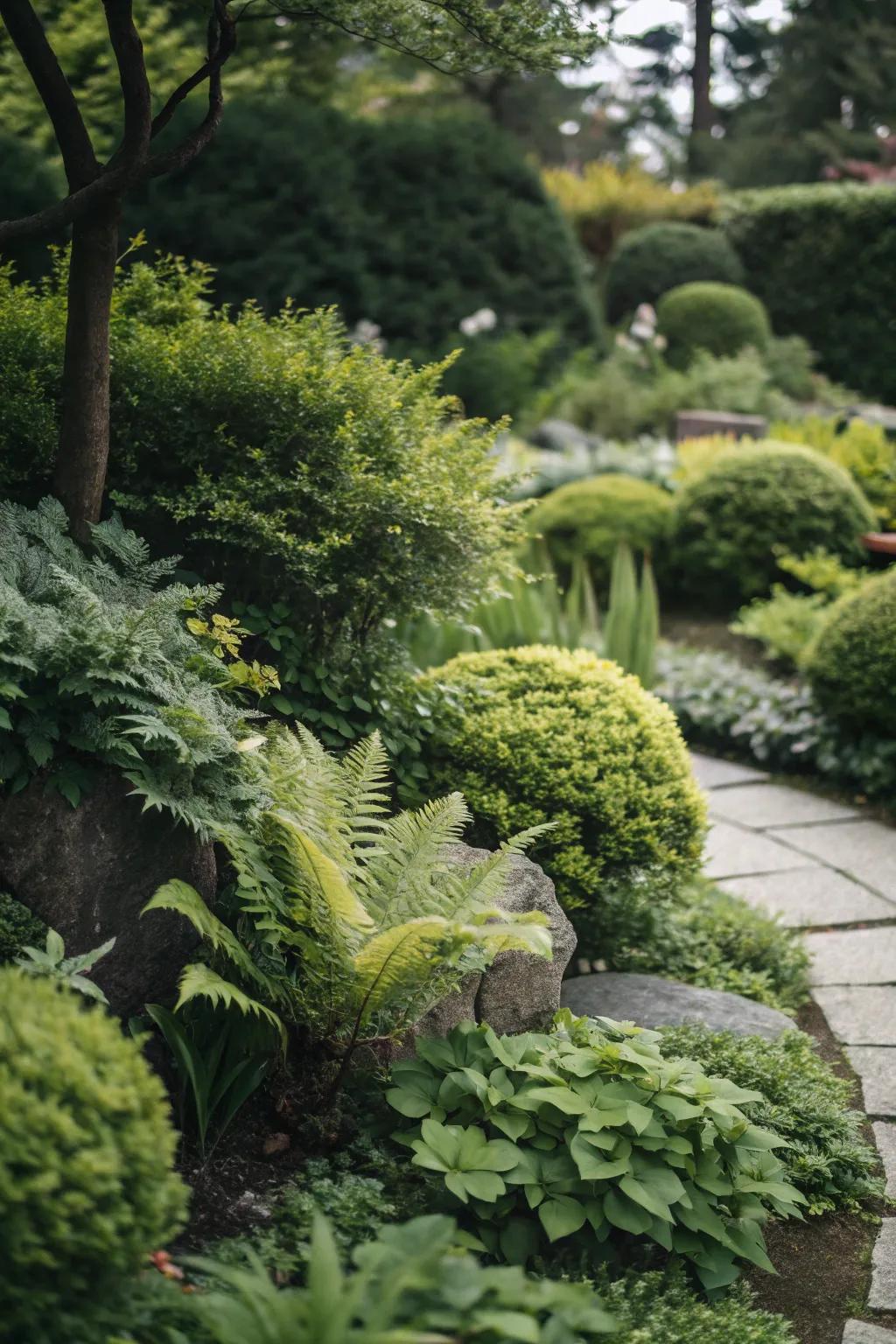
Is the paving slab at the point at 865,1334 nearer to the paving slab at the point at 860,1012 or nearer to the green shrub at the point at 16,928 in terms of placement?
the paving slab at the point at 860,1012

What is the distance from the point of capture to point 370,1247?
1839 mm

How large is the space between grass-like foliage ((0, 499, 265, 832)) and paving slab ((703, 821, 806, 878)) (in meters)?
2.69

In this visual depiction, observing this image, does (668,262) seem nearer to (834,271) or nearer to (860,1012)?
(834,271)

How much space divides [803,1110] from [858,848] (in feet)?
7.70

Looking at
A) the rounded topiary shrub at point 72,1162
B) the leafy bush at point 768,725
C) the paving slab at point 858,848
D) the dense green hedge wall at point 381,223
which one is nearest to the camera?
the rounded topiary shrub at point 72,1162

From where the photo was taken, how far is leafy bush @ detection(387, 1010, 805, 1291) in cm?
238

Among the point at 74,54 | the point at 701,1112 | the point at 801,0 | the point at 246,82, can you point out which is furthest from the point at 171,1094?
the point at 801,0

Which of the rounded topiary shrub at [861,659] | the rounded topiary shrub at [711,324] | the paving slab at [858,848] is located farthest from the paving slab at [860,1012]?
the rounded topiary shrub at [711,324]

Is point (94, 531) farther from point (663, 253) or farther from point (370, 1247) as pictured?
point (663, 253)

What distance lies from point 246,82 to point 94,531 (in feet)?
32.7

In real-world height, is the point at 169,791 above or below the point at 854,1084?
above

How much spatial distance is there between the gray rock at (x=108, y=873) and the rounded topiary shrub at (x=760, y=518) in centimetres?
557

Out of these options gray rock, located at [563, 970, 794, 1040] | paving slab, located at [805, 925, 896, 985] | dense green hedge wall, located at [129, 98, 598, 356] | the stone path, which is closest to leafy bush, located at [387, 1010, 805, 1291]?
the stone path

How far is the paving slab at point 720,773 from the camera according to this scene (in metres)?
6.02
